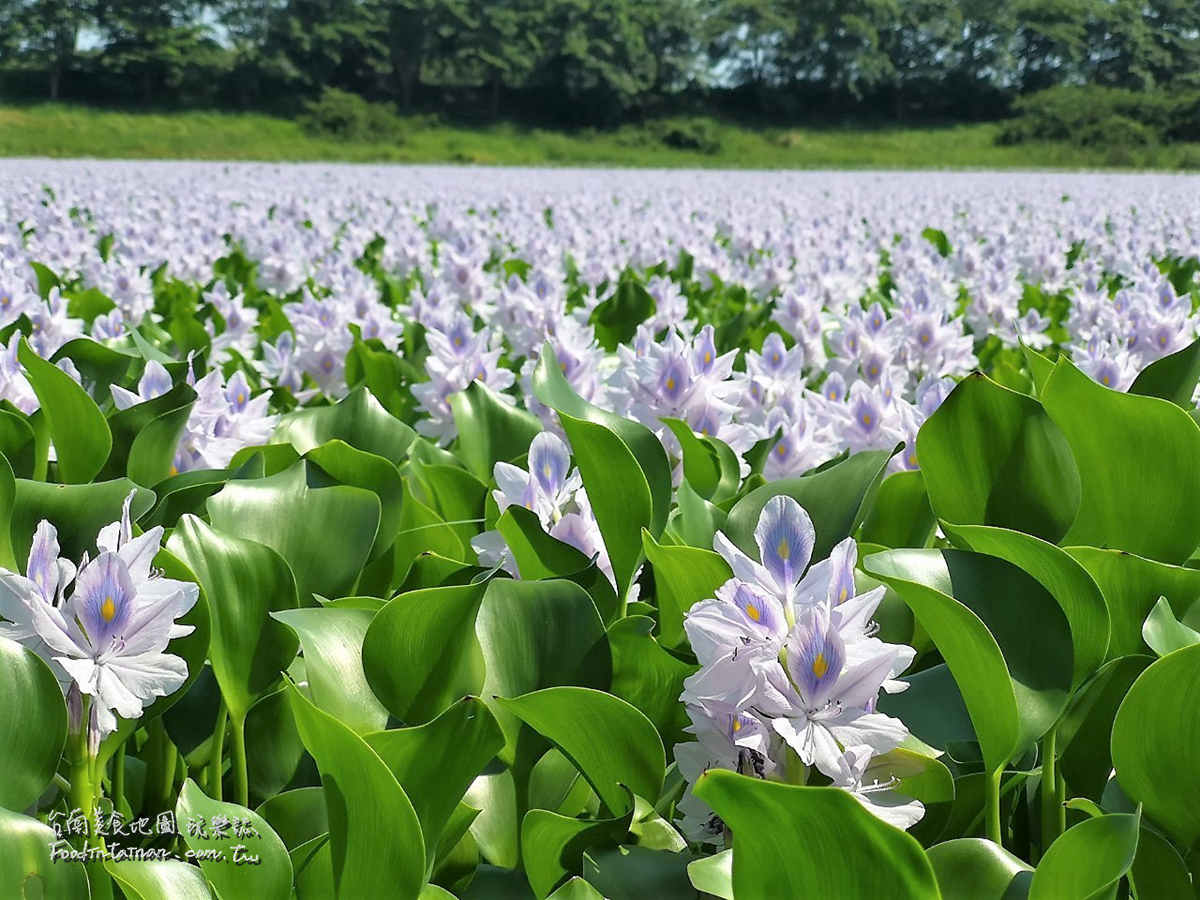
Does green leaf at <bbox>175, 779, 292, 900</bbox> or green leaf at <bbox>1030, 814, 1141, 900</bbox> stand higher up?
green leaf at <bbox>1030, 814, 1141, 900</bbox>

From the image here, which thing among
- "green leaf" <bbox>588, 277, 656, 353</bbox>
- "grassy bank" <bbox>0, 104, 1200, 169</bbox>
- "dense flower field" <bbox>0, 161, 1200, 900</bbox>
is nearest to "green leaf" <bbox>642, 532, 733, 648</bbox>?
"dense flower field" <bbox>0, 161, 1200, 900</bbox>

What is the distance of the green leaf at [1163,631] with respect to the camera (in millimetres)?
1113

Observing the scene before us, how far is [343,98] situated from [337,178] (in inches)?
1378

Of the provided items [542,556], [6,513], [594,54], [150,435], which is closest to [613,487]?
[542,556]

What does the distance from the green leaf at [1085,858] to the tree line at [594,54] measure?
6082 centimetres

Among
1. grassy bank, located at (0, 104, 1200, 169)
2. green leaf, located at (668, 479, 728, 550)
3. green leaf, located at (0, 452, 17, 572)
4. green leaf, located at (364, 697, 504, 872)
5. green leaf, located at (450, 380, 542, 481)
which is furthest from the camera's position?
grassy bank, located at (0, 104, 1200, 169)

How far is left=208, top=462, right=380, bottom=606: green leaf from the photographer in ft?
4.89

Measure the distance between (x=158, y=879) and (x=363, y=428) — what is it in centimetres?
131

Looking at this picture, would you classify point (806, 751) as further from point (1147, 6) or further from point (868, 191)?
point (1147, 6)

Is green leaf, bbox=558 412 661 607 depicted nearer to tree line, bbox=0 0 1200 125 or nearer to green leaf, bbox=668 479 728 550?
green leaf, bbox=668 479 728 550

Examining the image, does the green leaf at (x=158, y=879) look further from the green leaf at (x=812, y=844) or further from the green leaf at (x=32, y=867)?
the green leaf at (x=812, y=844)

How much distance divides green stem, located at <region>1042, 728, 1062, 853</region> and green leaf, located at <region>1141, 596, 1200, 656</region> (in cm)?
13

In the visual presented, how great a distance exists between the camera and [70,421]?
198cm

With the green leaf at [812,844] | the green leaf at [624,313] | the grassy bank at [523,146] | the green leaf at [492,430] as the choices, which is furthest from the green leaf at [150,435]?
the grassy bank at [523,146]
